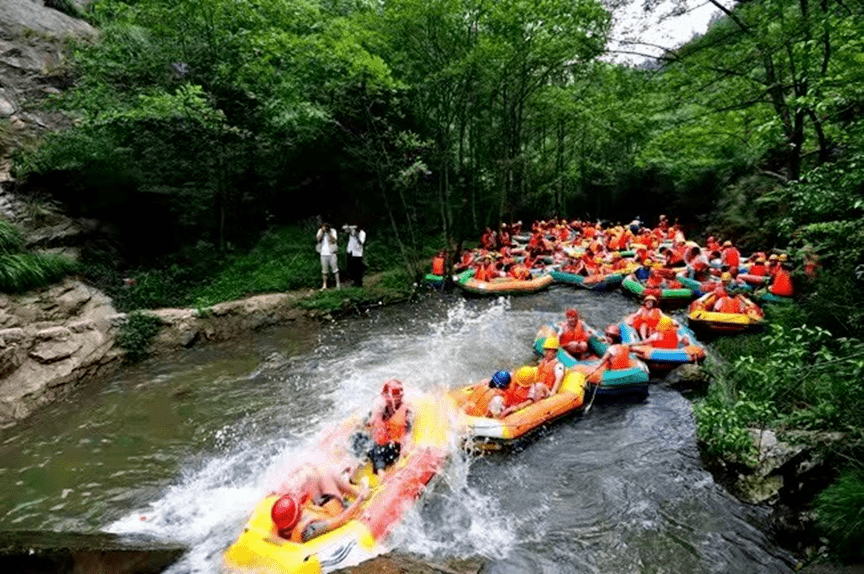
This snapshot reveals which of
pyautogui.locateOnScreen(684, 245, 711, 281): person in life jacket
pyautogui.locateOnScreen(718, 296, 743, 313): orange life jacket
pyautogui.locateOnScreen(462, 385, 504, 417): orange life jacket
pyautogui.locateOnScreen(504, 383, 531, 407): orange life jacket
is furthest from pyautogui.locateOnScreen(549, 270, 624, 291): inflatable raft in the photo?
pyautogui.locateOnScreen(462, 385, 504, 417): orange life jacket

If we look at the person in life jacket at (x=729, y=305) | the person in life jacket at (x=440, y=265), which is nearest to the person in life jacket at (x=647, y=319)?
the person in life jacket at (x=729, y=305)

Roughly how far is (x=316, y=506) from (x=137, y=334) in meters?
6.77

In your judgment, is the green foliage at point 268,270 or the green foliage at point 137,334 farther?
the green foliage at point 268,270

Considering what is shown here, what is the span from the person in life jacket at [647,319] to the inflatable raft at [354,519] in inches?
185

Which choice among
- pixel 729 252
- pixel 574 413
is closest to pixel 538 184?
pixel 729 252

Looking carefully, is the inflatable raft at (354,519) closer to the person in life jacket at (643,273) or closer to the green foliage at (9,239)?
the green foliage at (9,239)

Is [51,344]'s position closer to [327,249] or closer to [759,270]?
[327,249]

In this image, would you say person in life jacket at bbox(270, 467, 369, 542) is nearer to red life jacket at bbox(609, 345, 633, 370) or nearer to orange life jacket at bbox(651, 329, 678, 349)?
red life jacket at bbox(609, 345, 633, 370)

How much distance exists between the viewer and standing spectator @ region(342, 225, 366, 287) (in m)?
12.8

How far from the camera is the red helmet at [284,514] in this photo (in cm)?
420

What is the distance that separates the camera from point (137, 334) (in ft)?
31.0

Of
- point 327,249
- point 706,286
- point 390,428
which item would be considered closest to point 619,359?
point 390,428

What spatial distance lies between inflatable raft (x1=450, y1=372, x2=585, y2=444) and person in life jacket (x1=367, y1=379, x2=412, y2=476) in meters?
0.90

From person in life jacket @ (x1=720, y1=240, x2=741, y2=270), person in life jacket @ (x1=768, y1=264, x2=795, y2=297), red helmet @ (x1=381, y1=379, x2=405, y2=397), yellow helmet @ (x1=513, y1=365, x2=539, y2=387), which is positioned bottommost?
yellow helmet @ (x1=513, y1=365, x2=539, y2=387)
